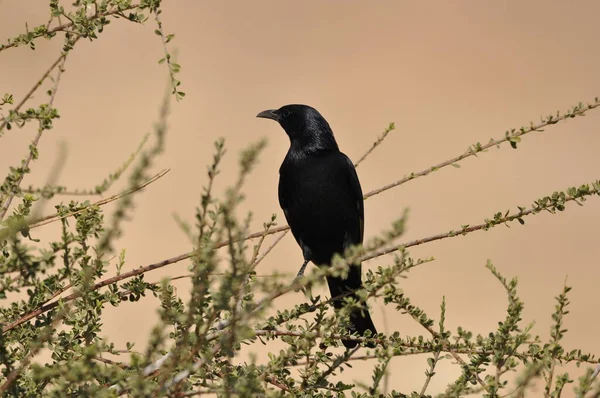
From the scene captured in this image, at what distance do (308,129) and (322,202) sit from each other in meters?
0.65

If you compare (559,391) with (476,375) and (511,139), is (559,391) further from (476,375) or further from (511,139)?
(511,139)

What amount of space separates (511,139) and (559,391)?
1272 millimetres

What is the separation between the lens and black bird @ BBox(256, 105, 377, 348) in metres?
4.71

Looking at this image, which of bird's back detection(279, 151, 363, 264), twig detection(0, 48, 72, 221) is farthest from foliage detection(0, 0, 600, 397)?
bird's back detection(279, 151, 363, 264)

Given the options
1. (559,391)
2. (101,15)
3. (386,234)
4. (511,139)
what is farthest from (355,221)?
(386,234)

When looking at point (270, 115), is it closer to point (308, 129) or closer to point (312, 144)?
point (308, 129)

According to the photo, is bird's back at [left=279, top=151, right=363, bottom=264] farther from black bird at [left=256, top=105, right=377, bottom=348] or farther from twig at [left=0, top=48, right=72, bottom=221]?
twig at [left=0, top=48, right=72, bottom=221]

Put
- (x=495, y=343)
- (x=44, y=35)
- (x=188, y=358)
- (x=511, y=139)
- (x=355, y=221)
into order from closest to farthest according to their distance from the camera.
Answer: (x=188, y=358)
(x=495, y=343)
(x=44, y=35)
(x=511, y=139)
(x=355, y=221)

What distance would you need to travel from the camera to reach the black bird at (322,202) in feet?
15.4

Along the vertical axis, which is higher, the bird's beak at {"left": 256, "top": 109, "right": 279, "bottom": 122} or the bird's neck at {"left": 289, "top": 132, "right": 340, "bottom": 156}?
the bird's beak at {"left": 256, "top": 109, "right": 279, "bottom": 122}

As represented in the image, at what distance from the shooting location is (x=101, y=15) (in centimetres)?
269

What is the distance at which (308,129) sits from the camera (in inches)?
203

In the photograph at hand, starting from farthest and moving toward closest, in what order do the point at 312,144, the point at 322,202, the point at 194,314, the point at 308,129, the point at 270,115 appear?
the point at 270,115
the point at 308,129
the point at 312,144
the point at 322,202
the point at 194,314

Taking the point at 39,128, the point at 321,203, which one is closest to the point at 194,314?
the point at 39,128
